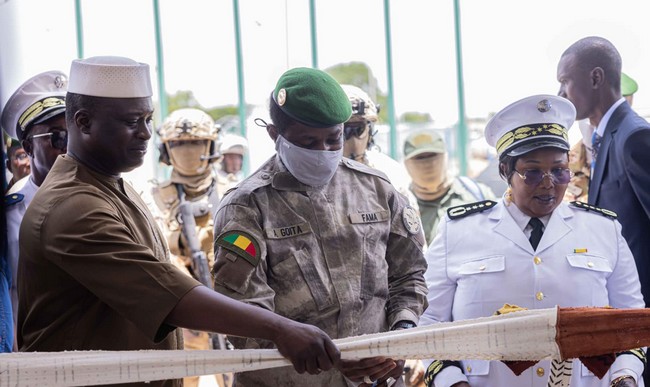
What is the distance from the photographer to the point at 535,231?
149 inches

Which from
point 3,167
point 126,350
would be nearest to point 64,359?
point 126,350

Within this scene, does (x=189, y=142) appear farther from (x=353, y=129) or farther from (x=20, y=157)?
(x=353, y=129)

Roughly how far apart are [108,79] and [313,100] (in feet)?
2.28

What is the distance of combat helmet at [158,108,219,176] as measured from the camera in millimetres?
8047

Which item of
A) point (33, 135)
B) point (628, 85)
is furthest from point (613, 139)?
point (628, 85)

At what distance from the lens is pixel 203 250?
778 centimetres

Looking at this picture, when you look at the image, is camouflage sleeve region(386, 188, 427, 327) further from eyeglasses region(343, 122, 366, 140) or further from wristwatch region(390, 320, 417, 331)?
eyeglasses region(343, 122, 366, 140)

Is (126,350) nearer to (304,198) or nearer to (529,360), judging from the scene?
(304,198)

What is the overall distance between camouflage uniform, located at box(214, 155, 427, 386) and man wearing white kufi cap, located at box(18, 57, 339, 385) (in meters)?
0.30

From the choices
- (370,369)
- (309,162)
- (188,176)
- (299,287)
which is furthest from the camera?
(188,176)

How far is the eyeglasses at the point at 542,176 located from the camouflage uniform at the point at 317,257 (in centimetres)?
57

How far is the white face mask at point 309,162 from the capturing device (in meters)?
3.32

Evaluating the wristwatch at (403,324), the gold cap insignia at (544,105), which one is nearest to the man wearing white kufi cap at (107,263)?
the wristwatch at (403,324)

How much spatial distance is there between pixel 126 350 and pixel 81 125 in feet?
2.34
